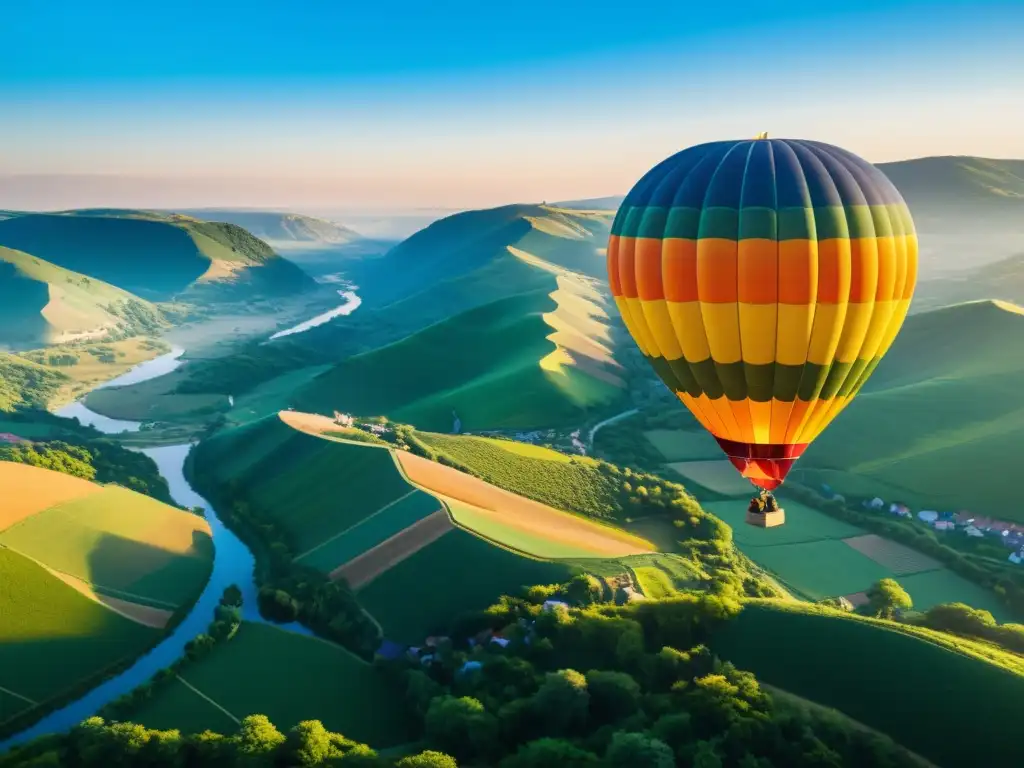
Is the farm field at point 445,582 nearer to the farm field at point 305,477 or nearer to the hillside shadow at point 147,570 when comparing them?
the farm field at point 305,477

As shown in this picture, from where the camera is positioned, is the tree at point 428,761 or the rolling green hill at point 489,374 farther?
the rolling green hill at point 489,374

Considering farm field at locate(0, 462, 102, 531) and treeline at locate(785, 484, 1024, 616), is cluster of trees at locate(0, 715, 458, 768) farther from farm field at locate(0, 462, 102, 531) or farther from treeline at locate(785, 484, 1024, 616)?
treeline at locate(785, 484, 1024, 616)

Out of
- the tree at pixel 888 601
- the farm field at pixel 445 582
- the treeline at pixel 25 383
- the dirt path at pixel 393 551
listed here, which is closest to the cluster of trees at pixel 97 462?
the dirt path at pixel 393 551

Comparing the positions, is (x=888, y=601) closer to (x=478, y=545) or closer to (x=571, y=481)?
(x=478, y=545)

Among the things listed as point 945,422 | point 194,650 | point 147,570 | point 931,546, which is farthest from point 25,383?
point 945,422

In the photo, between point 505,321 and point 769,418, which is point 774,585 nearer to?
point 769,418

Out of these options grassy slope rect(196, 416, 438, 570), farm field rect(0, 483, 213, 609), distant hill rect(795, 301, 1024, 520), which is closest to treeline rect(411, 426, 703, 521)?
grassy slope rect(196, 416, 438, 570)

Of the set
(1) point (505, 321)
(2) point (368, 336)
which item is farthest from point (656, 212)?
(2) point (368, 336)

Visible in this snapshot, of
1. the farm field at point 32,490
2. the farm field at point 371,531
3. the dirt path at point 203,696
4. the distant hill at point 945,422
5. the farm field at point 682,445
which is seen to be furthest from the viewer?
the farm field at point 682,445
